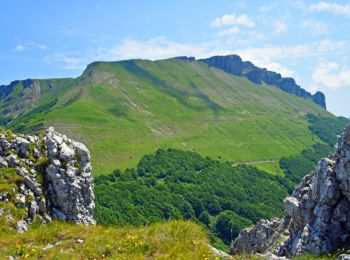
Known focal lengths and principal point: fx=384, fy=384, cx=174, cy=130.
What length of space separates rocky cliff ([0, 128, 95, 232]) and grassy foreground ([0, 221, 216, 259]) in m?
11.1

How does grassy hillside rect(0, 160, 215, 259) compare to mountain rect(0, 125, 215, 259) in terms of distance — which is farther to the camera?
mountain rect(0, 125, 215, 259)

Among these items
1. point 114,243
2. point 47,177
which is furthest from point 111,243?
point 47,177

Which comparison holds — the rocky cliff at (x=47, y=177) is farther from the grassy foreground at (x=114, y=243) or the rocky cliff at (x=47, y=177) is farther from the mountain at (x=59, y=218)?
the grassy foreground at (x=114, y=243)

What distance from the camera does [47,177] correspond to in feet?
108

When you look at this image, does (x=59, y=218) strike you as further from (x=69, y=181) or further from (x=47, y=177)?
(x=47, y=177)

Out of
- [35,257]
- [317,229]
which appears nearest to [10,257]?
[35,257]

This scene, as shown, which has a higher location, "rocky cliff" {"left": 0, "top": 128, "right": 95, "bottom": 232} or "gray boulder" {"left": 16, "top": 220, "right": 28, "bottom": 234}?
"rocky cliff" {"left": 0, "top": 128, "right": 95, "bottom": 232}

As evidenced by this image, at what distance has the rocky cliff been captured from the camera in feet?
98.7

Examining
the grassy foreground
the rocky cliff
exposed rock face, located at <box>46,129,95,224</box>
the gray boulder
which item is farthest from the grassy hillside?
exposed rock face, located at <box>46,129,95,224</box>

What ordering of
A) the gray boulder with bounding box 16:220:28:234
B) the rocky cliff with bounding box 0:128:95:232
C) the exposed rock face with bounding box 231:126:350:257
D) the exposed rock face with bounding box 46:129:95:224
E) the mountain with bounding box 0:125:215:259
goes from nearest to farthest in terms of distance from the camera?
the mountain with bounding box 0:125:215:259 → the gray boulder with bounding box 16:220:28:234 → the rocky cliff with bounding box 0:128:95:232 → the exposed rock face with bounding box 231:126:350:257 → the exposed rock face with bounding box 46:129:95:224

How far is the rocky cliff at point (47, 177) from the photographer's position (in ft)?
98.7

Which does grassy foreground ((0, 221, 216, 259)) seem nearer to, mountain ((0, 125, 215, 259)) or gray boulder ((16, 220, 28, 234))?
mountain ((0, 125, 215, 259))

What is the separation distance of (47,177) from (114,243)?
17.9m

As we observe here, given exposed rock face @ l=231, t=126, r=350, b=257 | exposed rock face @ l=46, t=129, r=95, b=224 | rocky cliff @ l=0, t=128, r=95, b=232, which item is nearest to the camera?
rocky cliff @ l=0, t=128, r=95, b=232
